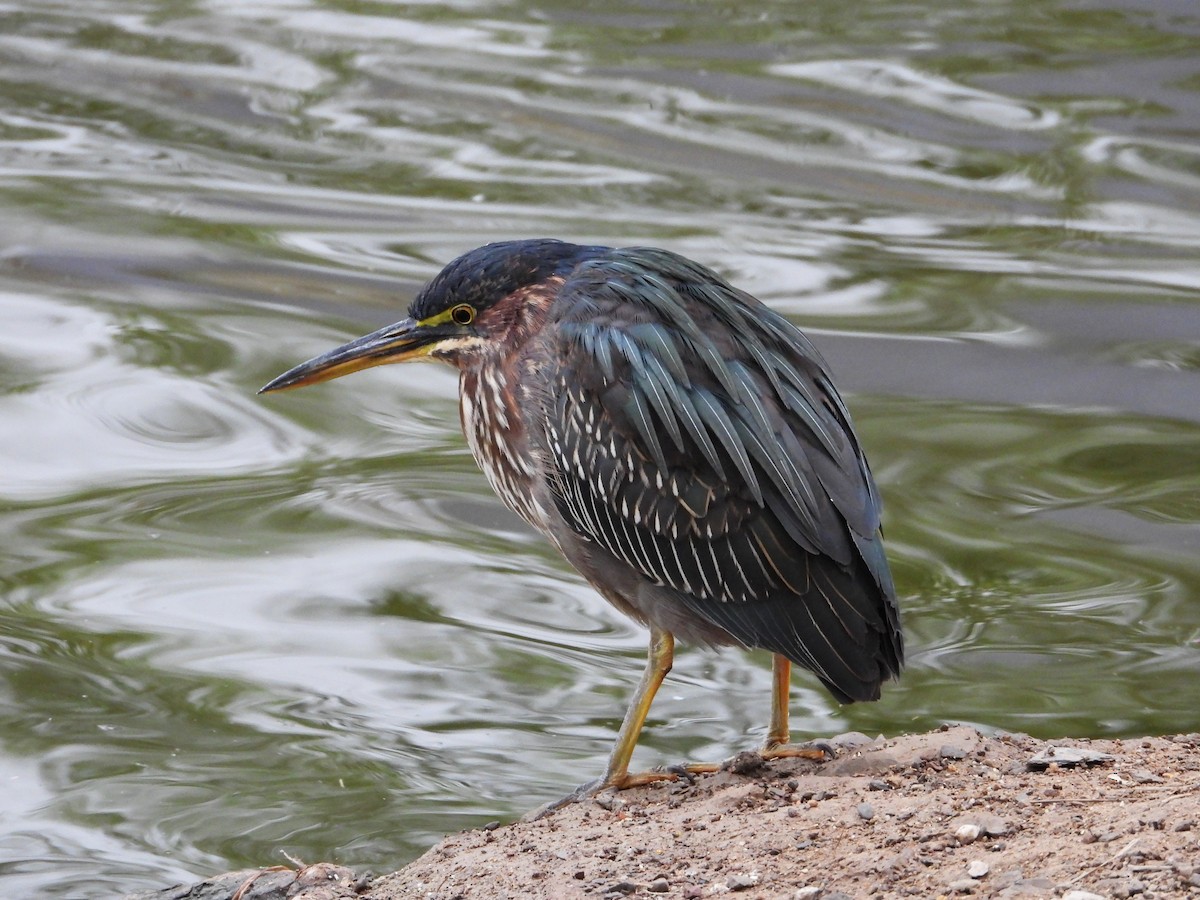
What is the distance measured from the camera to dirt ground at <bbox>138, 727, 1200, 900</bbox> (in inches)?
146

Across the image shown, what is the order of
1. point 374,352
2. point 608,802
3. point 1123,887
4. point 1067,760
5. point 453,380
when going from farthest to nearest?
point 453,380, point 374,352, point 608,802, point 1067,760, point 1123,887

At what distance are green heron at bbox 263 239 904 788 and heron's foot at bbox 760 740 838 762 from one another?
1 cm

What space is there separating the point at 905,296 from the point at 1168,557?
10.4 feet

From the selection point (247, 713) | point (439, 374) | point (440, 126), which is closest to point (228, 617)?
point (247, 713)

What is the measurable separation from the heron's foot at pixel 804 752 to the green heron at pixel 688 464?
11 mm

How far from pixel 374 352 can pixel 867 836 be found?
232 cm

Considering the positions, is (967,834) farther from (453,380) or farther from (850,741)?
(453,380)

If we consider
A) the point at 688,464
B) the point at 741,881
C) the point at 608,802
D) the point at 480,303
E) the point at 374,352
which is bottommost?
the point at 608,802

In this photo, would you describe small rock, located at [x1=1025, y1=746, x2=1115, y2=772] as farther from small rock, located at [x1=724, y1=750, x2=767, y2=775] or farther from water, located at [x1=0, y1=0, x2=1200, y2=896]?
water, located at [x1=0, y1=0, x2=1200, y2=896]

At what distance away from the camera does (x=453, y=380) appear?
9.68m

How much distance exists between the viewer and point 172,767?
20.2 feet

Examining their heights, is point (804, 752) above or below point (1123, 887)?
below

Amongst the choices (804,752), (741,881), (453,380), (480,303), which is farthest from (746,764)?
(453,380)

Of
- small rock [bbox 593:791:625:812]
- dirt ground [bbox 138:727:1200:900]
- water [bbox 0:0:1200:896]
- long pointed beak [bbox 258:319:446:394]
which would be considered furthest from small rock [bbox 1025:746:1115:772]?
long pointed beak [bbox 258:319:446:394]
